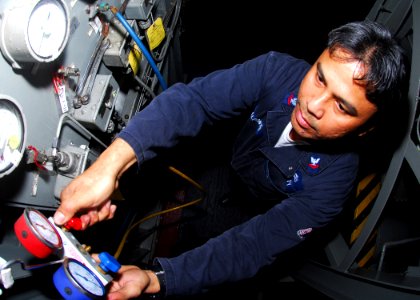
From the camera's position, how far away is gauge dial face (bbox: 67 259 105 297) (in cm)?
74

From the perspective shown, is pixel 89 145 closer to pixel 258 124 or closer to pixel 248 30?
pixel 258 124

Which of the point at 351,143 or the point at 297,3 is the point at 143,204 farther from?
the point at 297,3

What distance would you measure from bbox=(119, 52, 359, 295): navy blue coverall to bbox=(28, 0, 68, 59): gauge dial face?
326 millimetres

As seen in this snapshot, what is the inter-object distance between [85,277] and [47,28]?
2.24ft

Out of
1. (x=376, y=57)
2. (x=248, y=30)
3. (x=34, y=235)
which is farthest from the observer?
(x=248, y=30)

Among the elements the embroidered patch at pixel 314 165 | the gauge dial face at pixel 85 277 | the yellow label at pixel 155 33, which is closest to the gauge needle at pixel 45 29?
the gauge dial face at pixel 85 277

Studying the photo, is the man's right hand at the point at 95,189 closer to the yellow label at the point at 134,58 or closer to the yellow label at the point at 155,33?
the yellow label at the point at 134,58

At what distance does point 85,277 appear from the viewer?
0.77m

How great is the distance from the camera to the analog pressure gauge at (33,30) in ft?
2.37

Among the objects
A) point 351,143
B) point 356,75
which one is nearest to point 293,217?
point 351,143

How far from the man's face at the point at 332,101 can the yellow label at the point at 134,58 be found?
30.6 inches

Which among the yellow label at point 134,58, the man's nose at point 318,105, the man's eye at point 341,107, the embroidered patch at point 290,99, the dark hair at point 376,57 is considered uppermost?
the dark hair at point 376,57

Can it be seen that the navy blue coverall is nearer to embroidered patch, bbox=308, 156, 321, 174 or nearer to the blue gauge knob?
embroidered patch, bbox=308, 156, 321, 174

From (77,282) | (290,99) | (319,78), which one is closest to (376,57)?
(319,78)
